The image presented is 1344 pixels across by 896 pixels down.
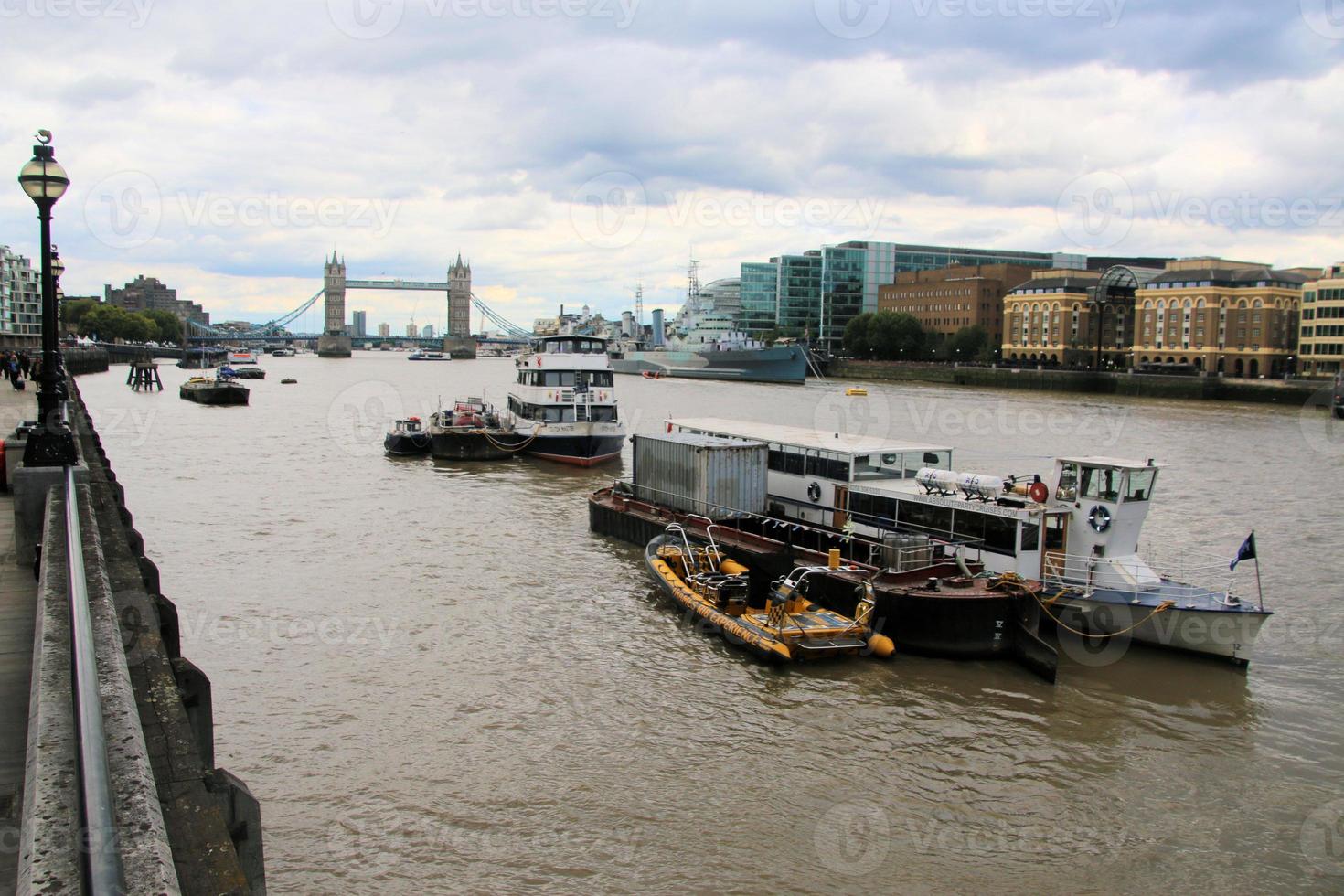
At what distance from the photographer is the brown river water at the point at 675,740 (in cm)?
1048

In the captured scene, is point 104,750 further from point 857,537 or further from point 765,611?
point 857,537

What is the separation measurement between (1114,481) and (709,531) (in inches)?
322

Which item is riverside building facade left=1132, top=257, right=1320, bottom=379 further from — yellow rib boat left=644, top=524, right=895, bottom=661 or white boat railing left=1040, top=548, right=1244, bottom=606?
yellow rib boat left=644, top=524, right=895, bottom=661

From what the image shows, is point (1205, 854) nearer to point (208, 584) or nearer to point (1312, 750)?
point (1312, 750)

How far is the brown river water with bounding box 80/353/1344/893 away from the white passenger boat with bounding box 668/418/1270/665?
698mm

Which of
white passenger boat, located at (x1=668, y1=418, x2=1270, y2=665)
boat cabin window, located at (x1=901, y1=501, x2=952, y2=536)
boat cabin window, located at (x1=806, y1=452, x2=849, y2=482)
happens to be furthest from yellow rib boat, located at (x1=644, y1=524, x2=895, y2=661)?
boat cabin window, located at (x1=806, y1=452, x2=849, y2=482)

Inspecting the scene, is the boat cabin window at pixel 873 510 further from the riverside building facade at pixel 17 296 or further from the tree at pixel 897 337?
the riverside building facade at pixel 17 296

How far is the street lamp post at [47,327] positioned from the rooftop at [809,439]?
48.0 feet

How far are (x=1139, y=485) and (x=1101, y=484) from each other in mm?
652

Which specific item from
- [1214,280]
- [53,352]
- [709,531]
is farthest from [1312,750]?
[1214,280]

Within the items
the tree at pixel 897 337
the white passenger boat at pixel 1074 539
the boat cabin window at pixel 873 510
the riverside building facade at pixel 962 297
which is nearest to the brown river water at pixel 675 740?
the white passenger boat at pixel 1074 539

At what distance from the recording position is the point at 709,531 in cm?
2133

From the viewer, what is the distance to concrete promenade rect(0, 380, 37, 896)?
493 cm

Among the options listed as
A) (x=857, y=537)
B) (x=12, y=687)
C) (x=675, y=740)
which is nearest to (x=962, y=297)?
(x=857, y=537)
